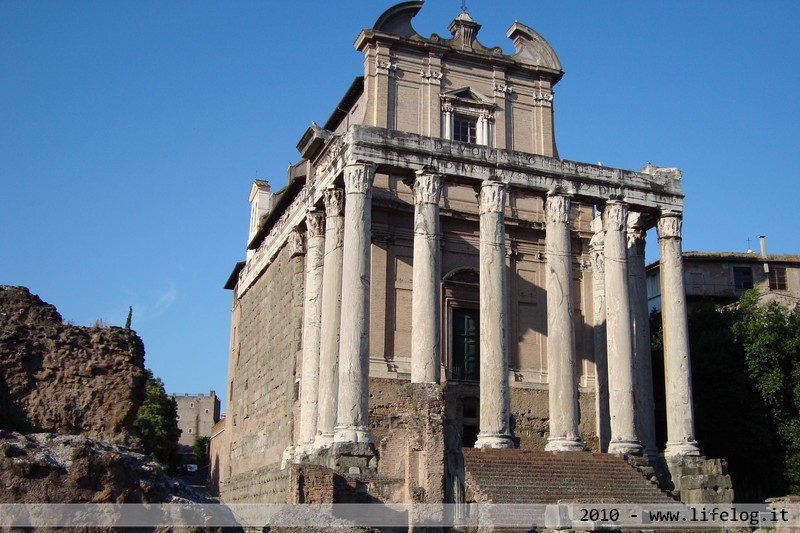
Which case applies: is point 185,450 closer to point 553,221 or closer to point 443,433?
point 553,221

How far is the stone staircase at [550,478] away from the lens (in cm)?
1927

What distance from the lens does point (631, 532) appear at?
16.8 m

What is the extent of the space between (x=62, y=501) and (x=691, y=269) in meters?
37.2

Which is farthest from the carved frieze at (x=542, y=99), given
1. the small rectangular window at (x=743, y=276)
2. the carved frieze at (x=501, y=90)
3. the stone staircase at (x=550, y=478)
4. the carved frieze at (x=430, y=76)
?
the small rectangular window at (x=743, y=276)

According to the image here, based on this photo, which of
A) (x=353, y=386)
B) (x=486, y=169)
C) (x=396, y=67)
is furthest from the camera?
(x=396, y=67)

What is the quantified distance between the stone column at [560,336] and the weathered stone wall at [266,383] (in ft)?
→ 24.0

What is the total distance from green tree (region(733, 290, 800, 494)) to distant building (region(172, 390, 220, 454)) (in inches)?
2517

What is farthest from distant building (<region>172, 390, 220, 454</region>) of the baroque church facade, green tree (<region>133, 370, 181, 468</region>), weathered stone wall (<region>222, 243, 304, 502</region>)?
the baroque church facade

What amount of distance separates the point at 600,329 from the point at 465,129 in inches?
306

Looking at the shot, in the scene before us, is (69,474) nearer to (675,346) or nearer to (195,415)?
(675,346)

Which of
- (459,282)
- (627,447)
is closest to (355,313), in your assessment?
(459,282)

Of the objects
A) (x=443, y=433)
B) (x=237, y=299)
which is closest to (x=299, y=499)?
(x=443, y=433)

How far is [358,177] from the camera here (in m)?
23.0

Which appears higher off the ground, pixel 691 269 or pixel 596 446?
pixel 691 269
